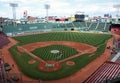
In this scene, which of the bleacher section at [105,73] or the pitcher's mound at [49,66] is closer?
the bleacher section at [105,73]

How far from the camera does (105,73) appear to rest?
85.0 feet

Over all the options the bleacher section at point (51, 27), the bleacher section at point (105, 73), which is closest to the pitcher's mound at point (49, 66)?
the bleacher section at point (105, 73)

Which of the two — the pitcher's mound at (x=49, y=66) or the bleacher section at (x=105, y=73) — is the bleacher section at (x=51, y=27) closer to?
the pitcher's mound at (x=49, y=66)

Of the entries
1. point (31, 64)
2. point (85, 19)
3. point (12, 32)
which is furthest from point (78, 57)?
point (85, 19)

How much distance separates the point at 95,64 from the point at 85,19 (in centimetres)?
8491

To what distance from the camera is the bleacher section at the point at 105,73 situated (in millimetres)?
23612

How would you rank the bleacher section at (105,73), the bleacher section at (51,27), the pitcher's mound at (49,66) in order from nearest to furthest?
the bleacher section at (105,73)
the pitcher's mound at (49,66)
the bleacher section at (51,27)

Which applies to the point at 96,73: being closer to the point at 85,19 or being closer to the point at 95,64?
the point at 95,64

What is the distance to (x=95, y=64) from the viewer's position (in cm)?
3034

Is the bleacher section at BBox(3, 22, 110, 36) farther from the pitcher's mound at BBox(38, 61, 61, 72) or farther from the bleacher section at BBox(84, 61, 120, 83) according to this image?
the bleacher section at BBox(84, 61, 120, 83)

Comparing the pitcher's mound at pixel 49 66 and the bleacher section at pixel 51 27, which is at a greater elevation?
the bleacher section at pixel 51 27

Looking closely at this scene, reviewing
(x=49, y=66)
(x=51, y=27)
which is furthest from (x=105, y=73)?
(x=51, y=27)

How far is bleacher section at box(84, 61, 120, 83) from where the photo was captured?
23612 mm

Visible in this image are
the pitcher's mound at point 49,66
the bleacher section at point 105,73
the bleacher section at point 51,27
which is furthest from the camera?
the bleacher section at point 51,27
